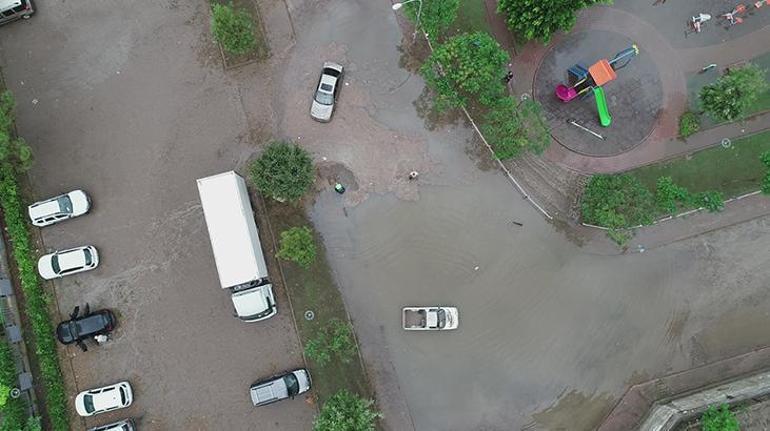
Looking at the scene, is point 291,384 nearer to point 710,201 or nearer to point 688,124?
point 710,201

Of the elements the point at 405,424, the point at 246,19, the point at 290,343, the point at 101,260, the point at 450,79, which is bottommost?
the point at 405,424

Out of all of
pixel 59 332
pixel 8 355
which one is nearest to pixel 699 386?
pixel 59 332

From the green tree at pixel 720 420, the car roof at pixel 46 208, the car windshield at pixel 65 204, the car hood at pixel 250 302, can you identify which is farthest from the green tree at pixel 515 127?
the car roof at pixel 46 208

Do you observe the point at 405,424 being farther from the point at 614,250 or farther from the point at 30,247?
the point at 30,247

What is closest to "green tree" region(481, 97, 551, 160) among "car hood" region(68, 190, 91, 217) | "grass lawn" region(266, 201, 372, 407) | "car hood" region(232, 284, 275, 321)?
"grass lawn" region(266, 201, 372, 407)

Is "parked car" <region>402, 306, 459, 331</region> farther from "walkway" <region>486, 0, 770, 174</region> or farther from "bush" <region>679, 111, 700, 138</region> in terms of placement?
"bush" <region>679, 111, 700, 138</region>

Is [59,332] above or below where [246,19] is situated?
below
